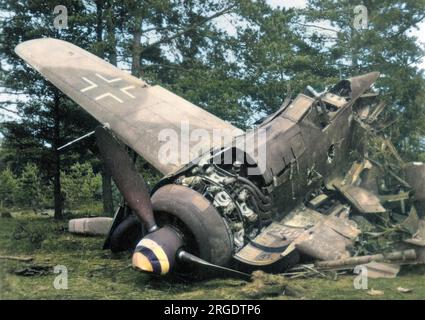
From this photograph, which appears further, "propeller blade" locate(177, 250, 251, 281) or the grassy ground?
"propeller blade" locate(177, 250, 251, 281)

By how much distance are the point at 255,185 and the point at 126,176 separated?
2178 millimetres

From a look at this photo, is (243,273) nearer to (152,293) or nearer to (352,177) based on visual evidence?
(152,293)

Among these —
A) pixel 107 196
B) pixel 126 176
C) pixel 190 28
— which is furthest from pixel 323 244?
pixel 190 28

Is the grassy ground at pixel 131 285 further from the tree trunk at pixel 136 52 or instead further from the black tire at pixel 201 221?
the tree trunk at pixel 136 52

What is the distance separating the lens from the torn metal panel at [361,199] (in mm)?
9391

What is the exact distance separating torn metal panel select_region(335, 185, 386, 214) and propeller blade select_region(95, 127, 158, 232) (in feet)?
14.5

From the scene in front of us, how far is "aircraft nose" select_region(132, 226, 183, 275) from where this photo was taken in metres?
6.25

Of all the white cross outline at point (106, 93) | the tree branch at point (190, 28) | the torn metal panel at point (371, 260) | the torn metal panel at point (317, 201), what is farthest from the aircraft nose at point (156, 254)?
the tree branch at point (190, 28)

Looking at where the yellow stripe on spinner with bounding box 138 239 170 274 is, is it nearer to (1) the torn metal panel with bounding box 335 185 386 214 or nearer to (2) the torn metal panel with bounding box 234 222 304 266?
(2) the torn metal panel with bounding box 234 222 304 266

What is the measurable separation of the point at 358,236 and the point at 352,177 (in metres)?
2.48

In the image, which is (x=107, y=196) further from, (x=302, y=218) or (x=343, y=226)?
(x=343, y=226)

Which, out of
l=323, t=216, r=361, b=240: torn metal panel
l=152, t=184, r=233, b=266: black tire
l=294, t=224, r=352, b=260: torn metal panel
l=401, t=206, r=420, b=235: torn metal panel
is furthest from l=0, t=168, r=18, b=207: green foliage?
l=401, t=206, r=420, b=235: torn metal panel

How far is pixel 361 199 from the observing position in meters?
9.62

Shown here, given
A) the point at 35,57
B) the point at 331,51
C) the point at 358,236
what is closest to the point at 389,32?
the point at 331,51
